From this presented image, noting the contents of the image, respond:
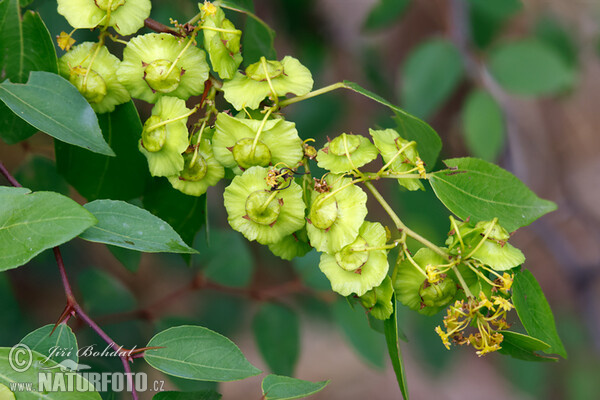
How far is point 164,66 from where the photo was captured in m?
0.58

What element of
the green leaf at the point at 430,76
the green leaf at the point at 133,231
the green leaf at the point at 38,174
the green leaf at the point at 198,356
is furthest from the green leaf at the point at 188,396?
the green leaf at the point at 430,76

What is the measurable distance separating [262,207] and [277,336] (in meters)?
0.65

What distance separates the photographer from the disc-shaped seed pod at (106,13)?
23.3 inches

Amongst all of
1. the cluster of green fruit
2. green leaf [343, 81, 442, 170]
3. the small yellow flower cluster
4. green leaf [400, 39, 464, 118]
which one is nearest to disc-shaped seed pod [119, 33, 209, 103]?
the cluster of green fruit

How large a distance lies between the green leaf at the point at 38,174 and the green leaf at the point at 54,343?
0.43 meters

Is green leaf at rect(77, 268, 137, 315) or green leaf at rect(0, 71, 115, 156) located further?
green leaf at rect(77, 268, 137, 315)

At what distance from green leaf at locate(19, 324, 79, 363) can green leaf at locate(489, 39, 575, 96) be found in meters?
1.23

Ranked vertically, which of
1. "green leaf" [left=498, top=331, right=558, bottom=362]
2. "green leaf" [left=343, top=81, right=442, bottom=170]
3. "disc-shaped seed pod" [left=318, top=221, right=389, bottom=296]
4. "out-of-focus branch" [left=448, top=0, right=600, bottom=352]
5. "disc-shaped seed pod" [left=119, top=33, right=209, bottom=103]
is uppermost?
"disc-shaped seed pod" [left=119, top=33, right=209, bottom=103]

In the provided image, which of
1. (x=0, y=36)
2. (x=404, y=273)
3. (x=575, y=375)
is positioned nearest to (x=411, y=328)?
(x=575, y=375)

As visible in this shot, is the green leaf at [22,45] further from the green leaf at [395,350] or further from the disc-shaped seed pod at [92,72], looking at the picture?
the green leaf at [395,350]

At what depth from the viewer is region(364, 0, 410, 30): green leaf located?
53.9 inches

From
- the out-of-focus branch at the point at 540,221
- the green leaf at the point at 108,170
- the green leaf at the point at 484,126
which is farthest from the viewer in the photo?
the out-of-focus branch at the point at 540,221

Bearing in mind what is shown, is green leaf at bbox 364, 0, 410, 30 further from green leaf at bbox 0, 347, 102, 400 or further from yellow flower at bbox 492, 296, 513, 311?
green leaf at bbox 0, 347, 102, 400

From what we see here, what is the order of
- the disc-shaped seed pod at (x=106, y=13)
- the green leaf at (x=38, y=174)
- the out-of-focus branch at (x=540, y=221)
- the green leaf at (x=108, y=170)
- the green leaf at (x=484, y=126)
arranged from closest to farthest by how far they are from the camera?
the disc-shaped seed pod at (x=106, y=13)
the green leaf at (x=108, y=170)
the green leaf at (x=38, y=174)
the green leaf at (x=484, y=126)
the out-of-focus branch at (x=540, y=221)
